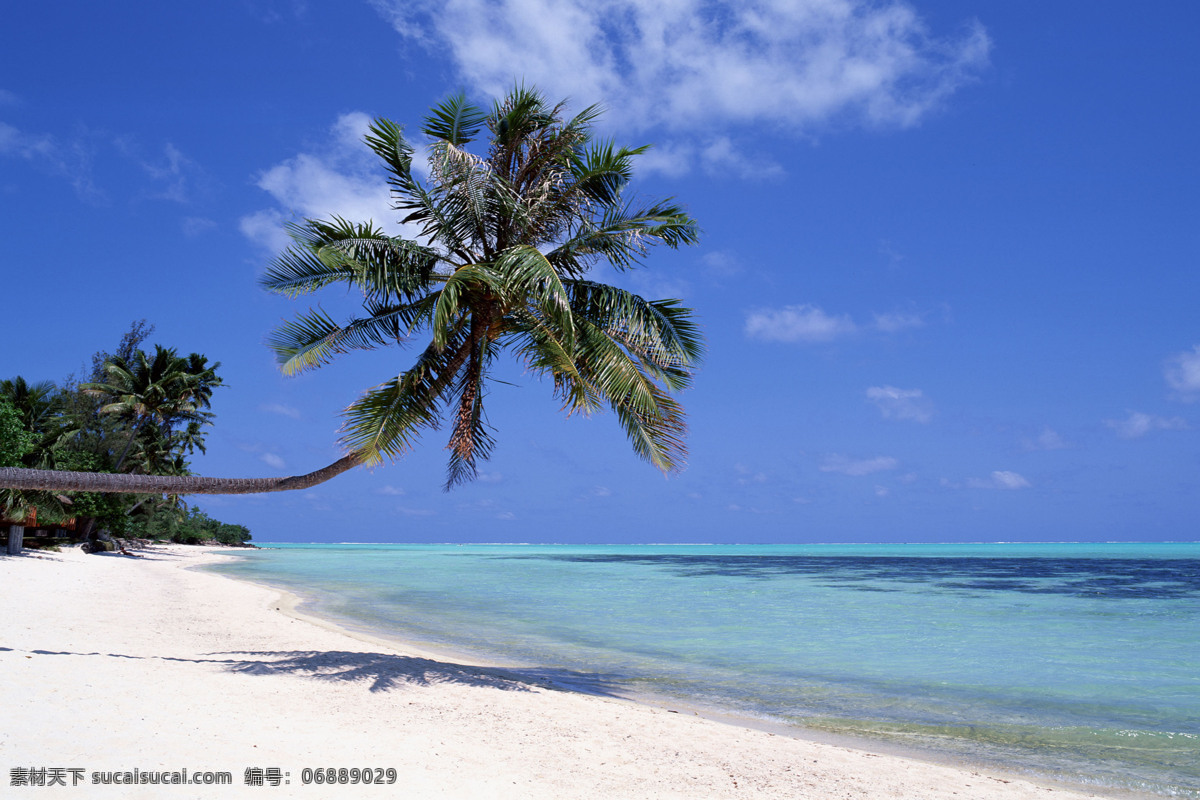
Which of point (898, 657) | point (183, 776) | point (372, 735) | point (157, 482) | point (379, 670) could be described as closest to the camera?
point (183, 776)

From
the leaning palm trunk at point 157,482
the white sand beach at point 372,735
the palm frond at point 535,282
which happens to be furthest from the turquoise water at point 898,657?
the palm frond at point 535,282

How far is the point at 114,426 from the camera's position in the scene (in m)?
34.3

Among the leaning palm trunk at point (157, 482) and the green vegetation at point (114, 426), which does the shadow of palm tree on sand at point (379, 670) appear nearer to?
the leaning palm trunk at point (157, 482)

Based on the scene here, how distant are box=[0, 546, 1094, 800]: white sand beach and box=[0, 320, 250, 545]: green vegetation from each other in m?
20.3

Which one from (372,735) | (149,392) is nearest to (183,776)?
(372,735)

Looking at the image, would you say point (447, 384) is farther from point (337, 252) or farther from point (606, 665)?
point (606, 665)

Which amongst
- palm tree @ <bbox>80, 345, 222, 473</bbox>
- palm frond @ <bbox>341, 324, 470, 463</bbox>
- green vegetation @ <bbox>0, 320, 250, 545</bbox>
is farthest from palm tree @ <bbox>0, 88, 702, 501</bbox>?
palm tree @ <bbox>80, 345, 222, 473</bbox>

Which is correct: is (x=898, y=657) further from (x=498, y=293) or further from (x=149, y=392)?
(x=149, y=392)

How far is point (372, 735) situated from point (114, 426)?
118 ft

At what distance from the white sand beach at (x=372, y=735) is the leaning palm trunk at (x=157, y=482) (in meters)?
1.72

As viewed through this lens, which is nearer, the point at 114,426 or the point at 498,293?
the point at 498,293

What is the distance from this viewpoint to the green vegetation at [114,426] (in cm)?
2605

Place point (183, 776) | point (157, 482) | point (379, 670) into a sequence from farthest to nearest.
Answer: point (379, 670)
point (157, 482)
point (183, 776)

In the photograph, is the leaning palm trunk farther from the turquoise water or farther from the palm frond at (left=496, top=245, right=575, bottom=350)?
the turquoise water
